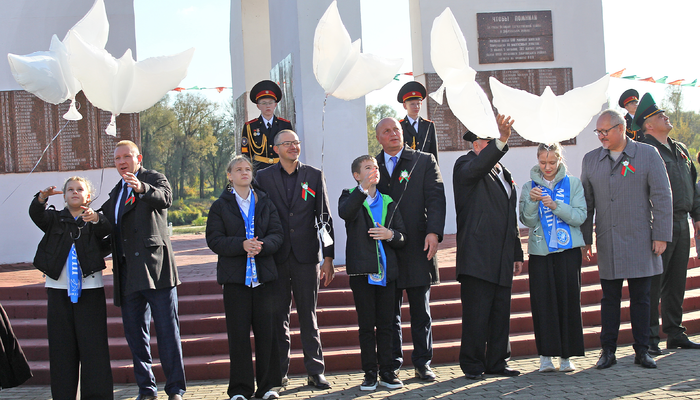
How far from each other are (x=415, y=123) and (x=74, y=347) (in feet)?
13.3

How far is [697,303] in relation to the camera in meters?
6.09

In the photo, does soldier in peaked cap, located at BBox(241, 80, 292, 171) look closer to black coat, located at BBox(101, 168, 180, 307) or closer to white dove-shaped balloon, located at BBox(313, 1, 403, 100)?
white dove-shaped balloon, located at BBox(313, 1, 403, 100)

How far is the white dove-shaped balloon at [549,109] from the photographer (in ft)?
14.0

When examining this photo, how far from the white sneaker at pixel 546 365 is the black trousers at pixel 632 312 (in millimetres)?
447

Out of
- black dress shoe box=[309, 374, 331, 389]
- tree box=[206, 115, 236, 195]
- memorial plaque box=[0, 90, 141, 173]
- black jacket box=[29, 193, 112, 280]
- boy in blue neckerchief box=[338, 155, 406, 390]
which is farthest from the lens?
tree box=[206, 115, 236, 195]

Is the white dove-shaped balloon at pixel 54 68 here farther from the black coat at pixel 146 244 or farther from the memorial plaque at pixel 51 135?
the memorial plaque at pixel 51 135

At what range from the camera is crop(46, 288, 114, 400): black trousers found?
4.17 meters

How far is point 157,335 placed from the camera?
4.30 meters

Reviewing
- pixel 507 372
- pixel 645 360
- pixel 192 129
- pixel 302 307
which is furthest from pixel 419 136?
pixel 192 129

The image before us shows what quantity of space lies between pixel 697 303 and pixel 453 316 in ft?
8.16

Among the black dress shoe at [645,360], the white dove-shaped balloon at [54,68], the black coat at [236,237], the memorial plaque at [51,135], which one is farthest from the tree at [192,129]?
the black dress shoe at [645,360]

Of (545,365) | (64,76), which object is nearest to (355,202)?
(545,365)

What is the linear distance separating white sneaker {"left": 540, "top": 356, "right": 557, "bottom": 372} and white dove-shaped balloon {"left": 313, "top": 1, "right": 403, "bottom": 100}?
94.8 inches

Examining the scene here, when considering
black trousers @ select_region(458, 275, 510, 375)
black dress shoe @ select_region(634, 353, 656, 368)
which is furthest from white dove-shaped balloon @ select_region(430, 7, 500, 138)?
black dress shoe @ select_region(634, 353, 656, 368)
